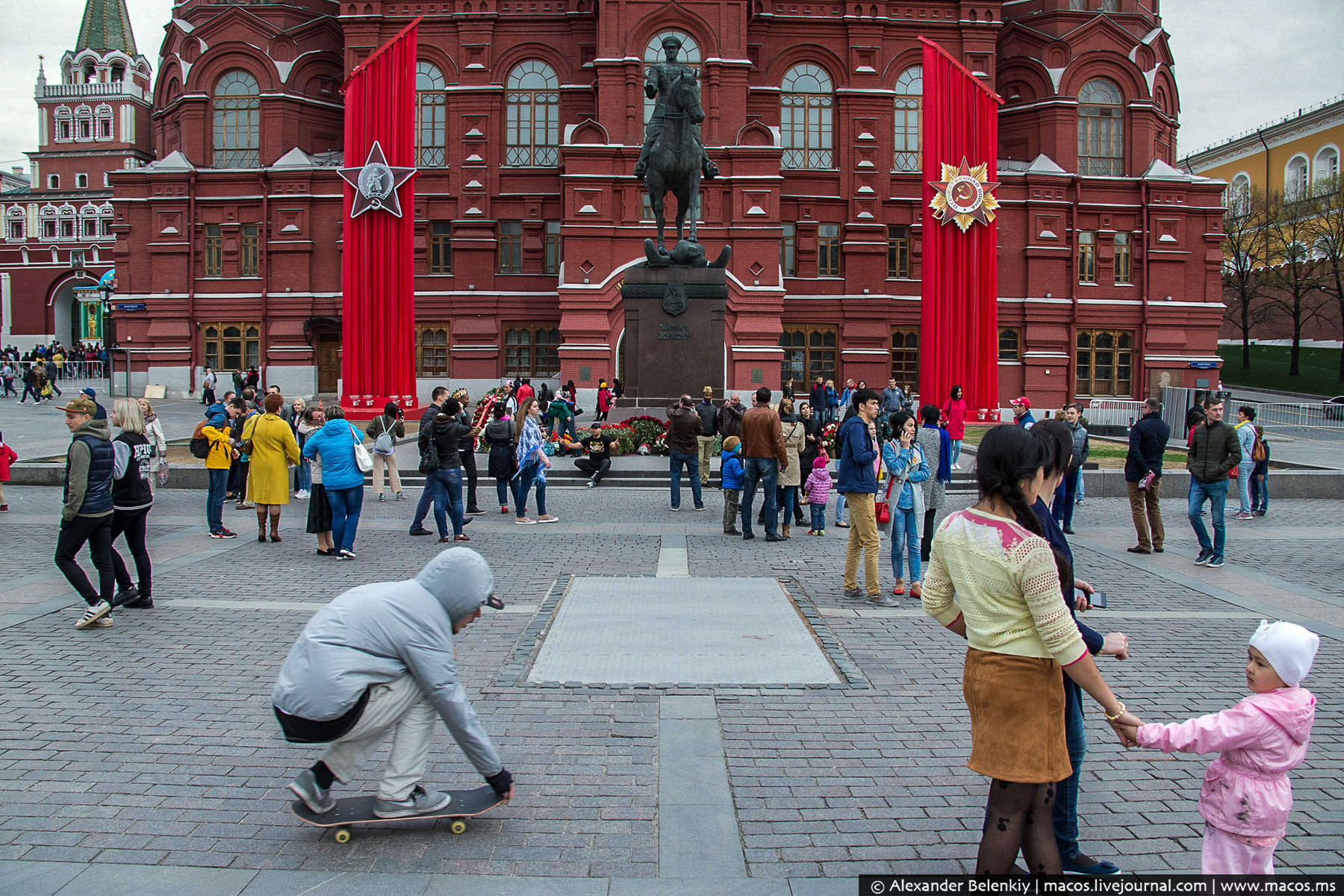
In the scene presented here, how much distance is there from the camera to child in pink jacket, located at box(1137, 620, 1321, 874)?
3.30 metres

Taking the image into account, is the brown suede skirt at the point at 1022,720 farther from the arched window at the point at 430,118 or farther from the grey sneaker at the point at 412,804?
the arched window at the point at 430,118

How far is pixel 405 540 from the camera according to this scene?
12.4m

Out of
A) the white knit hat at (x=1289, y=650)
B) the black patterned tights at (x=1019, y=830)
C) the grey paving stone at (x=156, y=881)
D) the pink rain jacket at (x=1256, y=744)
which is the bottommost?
the grey paving stone at (x=156, y=881)

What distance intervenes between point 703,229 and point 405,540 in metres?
25.6

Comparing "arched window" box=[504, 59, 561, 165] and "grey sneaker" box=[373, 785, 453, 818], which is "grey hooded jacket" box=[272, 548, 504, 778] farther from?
"arched window" box=[504, 59, 561, 165]

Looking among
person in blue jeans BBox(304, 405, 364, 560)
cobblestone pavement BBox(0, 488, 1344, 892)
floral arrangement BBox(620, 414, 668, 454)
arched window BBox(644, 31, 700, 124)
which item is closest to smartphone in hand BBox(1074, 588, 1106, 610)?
cobblestone pavement BBox(0, 488, 1344, 892)

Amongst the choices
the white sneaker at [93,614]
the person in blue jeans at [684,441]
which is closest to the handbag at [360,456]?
the white sneaker at [93,614]

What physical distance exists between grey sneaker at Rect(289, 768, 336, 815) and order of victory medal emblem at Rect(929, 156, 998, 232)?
30829mm

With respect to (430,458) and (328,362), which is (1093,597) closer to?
(430,458)

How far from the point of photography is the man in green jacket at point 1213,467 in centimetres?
1106

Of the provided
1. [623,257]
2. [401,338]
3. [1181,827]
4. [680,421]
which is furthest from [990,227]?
[1181,827]

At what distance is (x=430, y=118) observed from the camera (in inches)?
1576

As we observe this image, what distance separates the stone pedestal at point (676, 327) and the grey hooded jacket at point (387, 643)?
1602 cm

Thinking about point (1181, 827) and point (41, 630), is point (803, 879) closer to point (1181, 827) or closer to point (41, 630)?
point (1181, 827)
